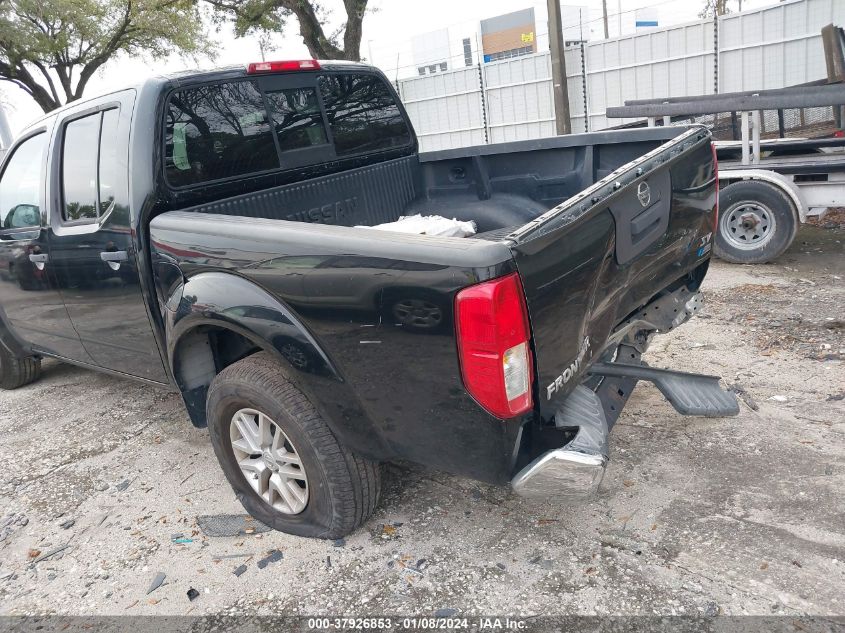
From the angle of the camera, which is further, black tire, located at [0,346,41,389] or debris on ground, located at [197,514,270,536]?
black tire, located at [0,346,41,389]

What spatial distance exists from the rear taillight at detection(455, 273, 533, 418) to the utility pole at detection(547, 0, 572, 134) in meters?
9.58

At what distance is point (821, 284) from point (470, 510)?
425cm

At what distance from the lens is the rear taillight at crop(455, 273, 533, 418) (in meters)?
1.99

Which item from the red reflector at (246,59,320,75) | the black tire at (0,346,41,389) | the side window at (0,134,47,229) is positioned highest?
the red reflector at (246,59,320,75)

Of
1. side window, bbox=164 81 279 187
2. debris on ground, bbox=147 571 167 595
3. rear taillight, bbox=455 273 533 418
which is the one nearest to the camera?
rear taillight, bbox=455 273 533 418

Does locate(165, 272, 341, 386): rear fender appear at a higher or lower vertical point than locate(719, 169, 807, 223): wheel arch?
higher

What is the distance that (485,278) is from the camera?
198 cm

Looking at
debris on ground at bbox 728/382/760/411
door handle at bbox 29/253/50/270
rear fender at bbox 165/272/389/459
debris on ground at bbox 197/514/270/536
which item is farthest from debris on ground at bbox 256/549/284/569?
debris on ground at bbox 728/382/760/411

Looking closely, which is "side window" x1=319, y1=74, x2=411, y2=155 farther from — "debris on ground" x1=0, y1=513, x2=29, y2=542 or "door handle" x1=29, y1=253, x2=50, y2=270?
"debris on ground" x1=0, y1=513, x2=29, y2=542

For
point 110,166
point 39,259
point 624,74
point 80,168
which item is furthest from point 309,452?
point 624,74

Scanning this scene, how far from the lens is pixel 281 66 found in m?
3.56

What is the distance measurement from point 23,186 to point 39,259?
55cm

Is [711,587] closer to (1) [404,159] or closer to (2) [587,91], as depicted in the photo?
(1) [404,159]

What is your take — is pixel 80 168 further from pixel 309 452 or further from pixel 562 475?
pixel 562 475
